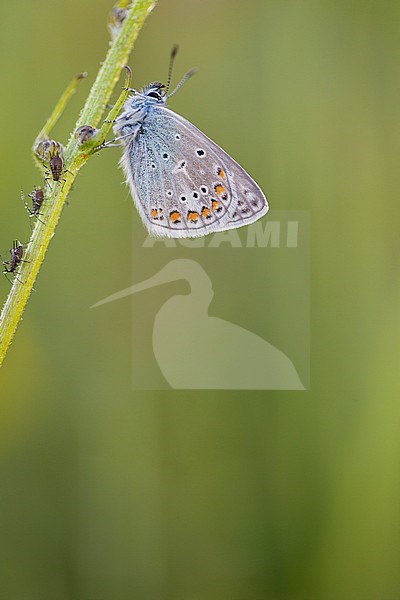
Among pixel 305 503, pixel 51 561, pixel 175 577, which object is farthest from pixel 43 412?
pixel 305 503

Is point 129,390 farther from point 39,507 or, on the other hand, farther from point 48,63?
point 48,63

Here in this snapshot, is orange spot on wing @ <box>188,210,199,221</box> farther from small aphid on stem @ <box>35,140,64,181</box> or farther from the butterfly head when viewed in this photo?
small aphid on stem @ <box>35,140,64,181</box>

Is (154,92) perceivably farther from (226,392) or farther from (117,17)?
(226,392)

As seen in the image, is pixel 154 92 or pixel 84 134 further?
pixel 154 92

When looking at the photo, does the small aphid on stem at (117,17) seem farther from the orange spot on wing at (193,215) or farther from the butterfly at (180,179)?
the orange spot on wing at (193,215)

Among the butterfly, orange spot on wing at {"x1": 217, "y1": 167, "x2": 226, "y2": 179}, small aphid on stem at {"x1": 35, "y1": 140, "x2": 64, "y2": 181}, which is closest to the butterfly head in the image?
the butterfly

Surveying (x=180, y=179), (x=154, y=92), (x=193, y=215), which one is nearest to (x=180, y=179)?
(x=180, y=179)

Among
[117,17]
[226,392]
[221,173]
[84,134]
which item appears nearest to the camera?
[84,134]
